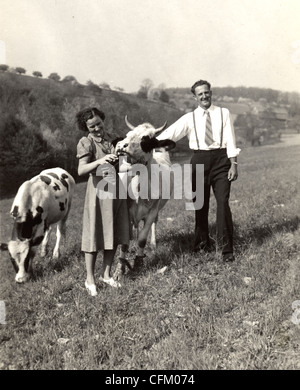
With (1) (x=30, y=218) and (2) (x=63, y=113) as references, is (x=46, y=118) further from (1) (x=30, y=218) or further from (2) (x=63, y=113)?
(1) (x=30, y=218)

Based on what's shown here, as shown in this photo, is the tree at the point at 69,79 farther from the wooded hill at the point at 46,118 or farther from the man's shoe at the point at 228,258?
the man's shoe at the point at 228,258

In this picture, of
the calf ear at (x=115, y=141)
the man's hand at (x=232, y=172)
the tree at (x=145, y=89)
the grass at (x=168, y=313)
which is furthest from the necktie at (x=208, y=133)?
the tree at (x=145, y=89)

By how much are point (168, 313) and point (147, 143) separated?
2.36 metres

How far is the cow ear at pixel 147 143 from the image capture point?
572cm

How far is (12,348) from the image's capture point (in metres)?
4.12

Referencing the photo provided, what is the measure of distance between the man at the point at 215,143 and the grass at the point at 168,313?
491 mm

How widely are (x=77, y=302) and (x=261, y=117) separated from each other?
27.7 meters

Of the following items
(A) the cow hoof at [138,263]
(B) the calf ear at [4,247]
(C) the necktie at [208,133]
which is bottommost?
(A) the cow hoof at [138,263]

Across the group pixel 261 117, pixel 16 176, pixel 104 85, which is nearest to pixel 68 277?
pixel 16 176

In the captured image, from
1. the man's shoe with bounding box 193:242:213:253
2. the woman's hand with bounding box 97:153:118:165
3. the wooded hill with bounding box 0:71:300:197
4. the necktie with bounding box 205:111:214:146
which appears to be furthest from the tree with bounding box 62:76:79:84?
the woman's hand with bounding box 97:153:118:165

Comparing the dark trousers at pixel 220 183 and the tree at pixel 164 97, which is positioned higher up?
the tree at pixel 164 97

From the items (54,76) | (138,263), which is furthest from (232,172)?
(54,76)

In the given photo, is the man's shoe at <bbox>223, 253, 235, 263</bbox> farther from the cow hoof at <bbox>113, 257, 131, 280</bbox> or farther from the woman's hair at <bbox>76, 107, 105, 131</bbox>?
the woman's hair at <bbox>76, 107, 105, 131</bbox>

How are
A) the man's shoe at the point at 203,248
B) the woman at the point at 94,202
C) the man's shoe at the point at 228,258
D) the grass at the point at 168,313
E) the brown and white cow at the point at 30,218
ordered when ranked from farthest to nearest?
the man's shoe at the point at 203,248 < the brown and white cow at the point at 30,218 < the man's shoe at the point at 228,258 < the woman at the point at 94,202 < the grass at the point at 168,313
